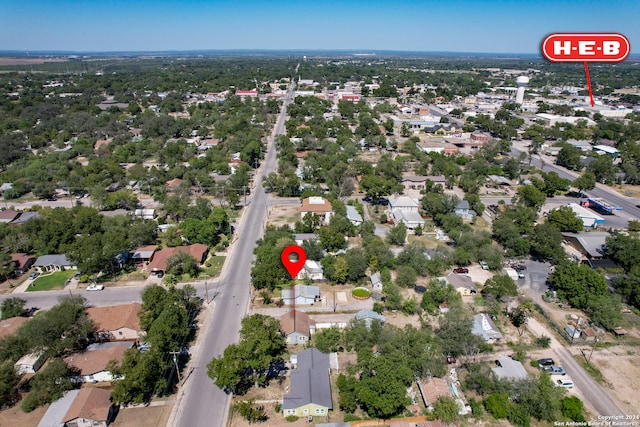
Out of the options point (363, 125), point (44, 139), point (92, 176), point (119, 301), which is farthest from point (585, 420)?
point (44, 139)

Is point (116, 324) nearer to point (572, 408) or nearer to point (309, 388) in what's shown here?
point (309, 388)

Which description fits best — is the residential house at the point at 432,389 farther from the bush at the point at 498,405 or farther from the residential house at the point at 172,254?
the residential house at the point at 172,254

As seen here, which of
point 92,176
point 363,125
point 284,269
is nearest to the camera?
point 284,269

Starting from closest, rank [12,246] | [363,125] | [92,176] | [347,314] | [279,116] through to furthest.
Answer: [347,314] → [12,246] → [92,176] → [363,125] → [279,116]

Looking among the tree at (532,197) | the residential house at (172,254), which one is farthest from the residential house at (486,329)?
the tree at (532,197)

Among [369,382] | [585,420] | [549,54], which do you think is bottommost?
[585,420]

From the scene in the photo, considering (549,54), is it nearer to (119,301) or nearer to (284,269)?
(284,269)

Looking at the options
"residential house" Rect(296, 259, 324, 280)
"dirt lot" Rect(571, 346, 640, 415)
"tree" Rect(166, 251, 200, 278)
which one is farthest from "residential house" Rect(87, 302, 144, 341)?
"dirt lot" Rect(571, 346, 640, 415)
